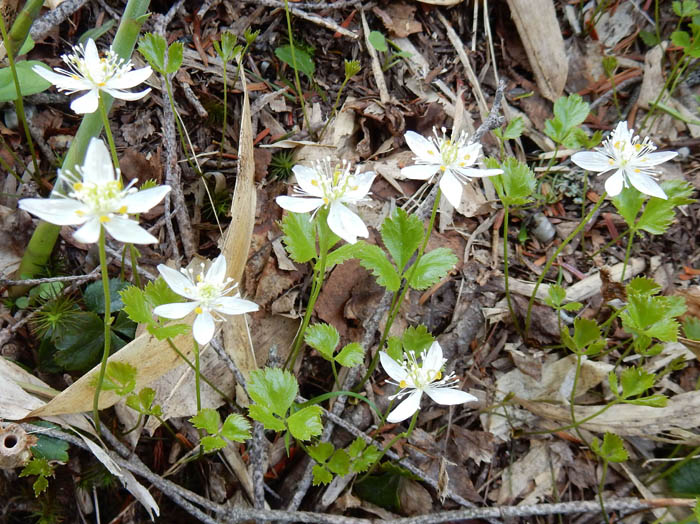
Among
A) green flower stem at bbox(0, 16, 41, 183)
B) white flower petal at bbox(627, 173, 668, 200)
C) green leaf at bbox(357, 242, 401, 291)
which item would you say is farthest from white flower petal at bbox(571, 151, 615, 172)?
green flower stem at bbox(0, 16, 41, 183)

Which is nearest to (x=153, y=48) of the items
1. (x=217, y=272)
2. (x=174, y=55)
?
(x=174, y=55)

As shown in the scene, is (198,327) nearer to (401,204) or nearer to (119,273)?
(119,273)

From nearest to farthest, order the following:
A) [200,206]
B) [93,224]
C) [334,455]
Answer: [93,224] < [334,455] < [200,206]

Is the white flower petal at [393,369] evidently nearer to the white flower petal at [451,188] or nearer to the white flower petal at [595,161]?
the white flower petal at [451,188]

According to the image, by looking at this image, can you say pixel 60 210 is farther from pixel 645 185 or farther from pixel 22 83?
pixel 645 185

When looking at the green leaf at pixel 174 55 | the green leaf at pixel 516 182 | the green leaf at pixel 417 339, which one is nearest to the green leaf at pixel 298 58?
the green leaf at pixel 174 55

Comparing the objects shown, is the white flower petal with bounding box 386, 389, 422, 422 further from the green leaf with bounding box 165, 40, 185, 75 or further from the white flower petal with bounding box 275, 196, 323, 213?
the green leaf with bounding box 165, 40, 185, 75

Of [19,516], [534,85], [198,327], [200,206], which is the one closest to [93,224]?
[198,327]
